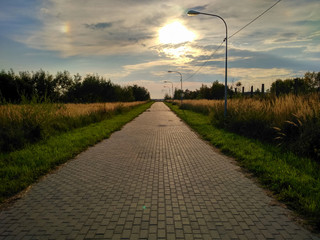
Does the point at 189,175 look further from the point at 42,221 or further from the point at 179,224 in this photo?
the point at 42,221

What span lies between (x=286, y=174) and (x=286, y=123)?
3.80 metres

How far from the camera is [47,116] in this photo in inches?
432

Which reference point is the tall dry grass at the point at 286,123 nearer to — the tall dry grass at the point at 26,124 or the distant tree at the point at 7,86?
the tall dry grass at the point at 26,124

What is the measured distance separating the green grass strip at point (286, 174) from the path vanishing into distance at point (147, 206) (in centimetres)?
31

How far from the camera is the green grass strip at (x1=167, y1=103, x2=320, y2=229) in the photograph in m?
3.67

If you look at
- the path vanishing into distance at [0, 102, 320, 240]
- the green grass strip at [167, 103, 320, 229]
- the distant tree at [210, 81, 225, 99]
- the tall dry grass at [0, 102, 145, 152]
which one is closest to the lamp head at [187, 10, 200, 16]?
the green grass strip at [167, 103, 320, 229]

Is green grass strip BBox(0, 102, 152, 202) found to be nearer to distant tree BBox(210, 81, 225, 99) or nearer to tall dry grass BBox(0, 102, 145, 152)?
tall dry grass BBox(0, 102, 145, 152)

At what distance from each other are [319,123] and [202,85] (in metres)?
49.7

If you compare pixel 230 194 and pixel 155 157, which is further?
pixel 155 157

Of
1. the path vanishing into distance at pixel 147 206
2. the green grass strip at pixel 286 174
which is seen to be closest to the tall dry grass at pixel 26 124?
the path vanishing into distance at pixel 147 206

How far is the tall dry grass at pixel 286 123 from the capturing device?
668cm

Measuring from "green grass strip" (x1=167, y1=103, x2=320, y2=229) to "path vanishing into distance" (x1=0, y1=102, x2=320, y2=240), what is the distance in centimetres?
31

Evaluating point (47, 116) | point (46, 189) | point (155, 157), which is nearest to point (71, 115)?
point (47, 116)

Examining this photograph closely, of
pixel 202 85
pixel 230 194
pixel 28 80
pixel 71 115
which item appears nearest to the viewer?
pixel 230 194
